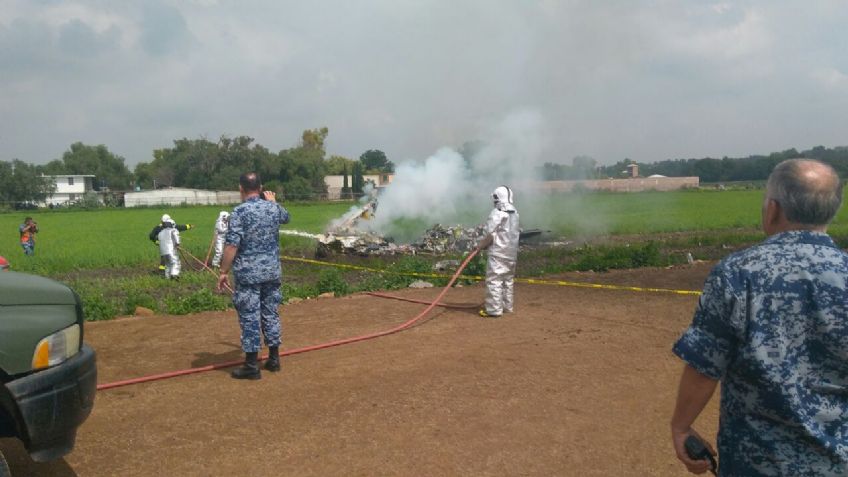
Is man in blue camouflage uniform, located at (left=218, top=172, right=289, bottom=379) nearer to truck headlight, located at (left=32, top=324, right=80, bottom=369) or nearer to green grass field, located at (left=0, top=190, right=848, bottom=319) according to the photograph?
truck headlight, located at (left=32, top=324, right=80, bottom=369)

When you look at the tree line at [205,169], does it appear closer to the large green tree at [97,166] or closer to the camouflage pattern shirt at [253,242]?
the large green tree at [97,166]

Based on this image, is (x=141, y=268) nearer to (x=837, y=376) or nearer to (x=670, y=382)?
(x=670, y=382)

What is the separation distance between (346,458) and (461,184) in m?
20.1

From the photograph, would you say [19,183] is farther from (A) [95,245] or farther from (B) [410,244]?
(B) [410,244]

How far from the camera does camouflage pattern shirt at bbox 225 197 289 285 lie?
6656mm

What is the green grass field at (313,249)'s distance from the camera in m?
12.8

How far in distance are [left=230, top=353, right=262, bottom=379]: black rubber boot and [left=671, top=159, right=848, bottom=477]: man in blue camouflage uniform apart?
504 cm

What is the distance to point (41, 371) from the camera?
374 cm

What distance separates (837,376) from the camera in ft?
7.83

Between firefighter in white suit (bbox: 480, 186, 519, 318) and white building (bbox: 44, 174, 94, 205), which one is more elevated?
white building (bbox: 44, 174, 94, 205)

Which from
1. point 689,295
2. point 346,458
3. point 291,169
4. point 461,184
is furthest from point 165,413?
point 291,169

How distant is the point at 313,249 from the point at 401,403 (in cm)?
1709

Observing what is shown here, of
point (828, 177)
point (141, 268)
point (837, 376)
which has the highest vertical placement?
point (828, 177)

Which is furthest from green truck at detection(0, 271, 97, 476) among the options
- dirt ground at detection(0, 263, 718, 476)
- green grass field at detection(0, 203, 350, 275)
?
green grass field at detection(0, 203, 350, 275)
